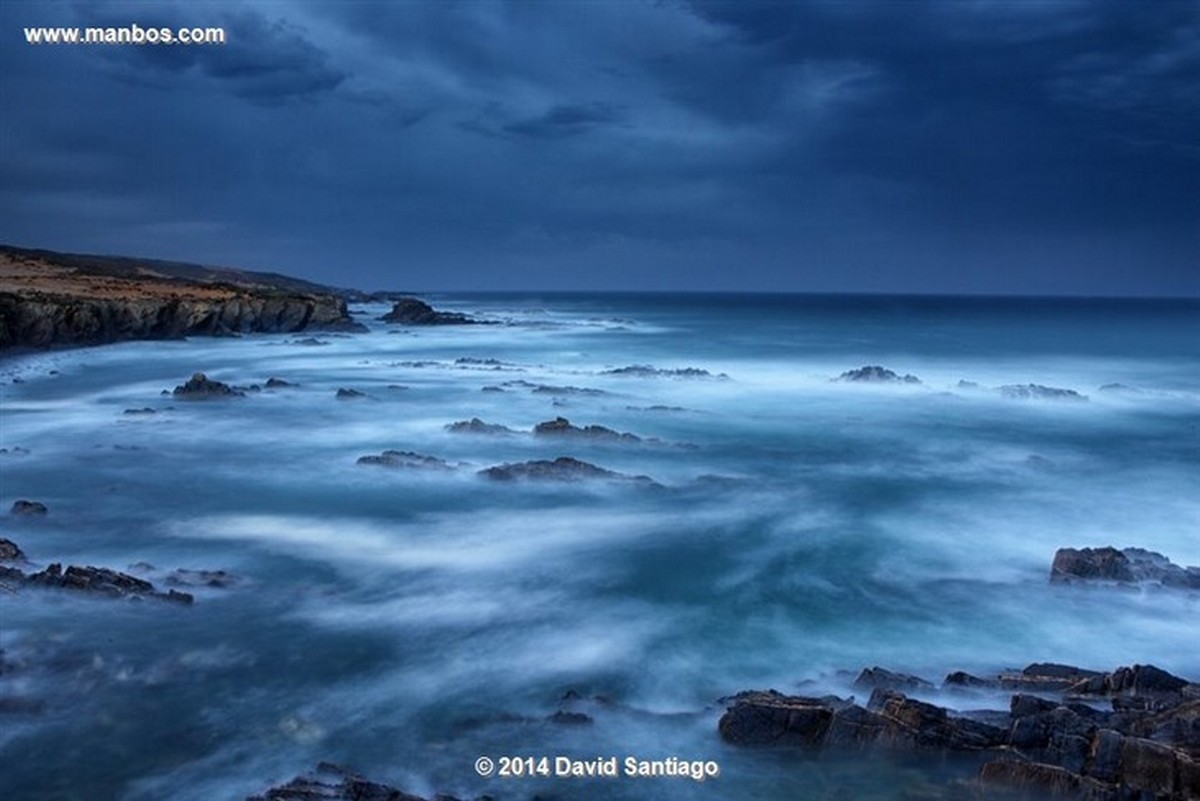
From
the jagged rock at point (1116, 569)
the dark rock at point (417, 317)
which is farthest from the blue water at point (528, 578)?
the dark rock at point (417, 317)

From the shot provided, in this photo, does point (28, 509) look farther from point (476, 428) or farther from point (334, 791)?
point (476, 428)

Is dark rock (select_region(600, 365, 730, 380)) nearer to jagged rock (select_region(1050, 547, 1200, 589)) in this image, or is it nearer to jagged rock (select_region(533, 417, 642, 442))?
jagged rock (select_region(533, 417, 642, 442))

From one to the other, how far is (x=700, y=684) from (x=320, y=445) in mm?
14235

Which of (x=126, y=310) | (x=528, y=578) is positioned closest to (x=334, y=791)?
(x=528, y=578)

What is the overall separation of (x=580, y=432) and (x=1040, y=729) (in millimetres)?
14970

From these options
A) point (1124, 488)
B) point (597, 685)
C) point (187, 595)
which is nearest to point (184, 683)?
point (187, 595)

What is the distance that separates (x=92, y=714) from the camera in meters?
8.13

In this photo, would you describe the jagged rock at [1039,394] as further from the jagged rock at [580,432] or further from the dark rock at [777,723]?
the dark rock at [777,723]

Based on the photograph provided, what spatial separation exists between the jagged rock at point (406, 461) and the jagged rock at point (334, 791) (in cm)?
1113

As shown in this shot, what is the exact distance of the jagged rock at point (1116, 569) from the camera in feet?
37.9

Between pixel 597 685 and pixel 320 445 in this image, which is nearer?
pixel 597 685

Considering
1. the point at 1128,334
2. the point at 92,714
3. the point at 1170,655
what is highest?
the point at 1128,334

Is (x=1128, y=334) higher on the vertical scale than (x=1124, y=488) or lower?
A: higher

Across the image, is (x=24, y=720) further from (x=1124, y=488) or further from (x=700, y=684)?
(x=1124, y=488)
